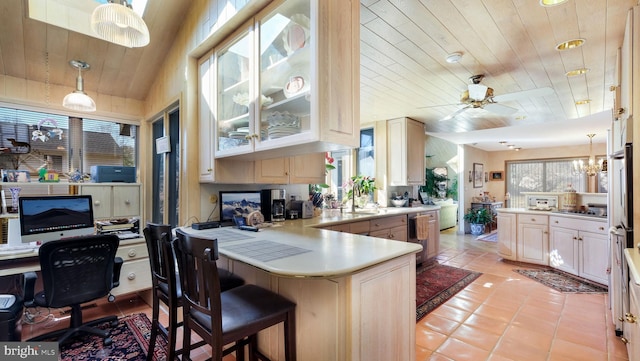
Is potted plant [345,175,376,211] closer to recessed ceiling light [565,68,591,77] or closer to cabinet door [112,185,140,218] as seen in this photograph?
recessed ceiling light [565,68,591,77]

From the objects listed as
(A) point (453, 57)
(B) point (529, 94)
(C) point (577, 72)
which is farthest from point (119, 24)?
(C) point (577, 72)

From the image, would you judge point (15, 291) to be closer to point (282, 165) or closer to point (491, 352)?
point (282, 165)

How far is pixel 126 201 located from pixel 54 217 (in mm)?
709

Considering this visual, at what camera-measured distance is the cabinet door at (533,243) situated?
410 centimetres

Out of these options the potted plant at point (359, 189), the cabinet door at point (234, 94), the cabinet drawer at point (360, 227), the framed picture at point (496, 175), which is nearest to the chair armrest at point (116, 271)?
the cabinet door at point (234, 94)

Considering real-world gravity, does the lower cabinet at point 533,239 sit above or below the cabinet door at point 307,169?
below

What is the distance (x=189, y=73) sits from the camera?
2.55m

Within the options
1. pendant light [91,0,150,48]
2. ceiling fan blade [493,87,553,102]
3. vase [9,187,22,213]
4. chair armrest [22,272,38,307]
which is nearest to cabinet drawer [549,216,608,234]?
ceiling fan blade [493,87,553,102]

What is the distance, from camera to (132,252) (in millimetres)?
2729

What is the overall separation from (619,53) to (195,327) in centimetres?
356

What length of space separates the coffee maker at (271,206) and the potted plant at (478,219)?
589 centimetres

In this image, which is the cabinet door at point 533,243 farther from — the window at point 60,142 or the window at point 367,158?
the window at point 60,142

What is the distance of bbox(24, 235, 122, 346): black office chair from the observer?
2.00 metres

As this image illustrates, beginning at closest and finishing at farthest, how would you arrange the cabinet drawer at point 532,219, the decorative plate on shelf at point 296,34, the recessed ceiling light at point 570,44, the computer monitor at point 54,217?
the decorative plate on shelf at point 296,34, the recessed ceiling light at point 570,44, the computer monitor at point 54,217, the cabinet drawer at point 532,219
